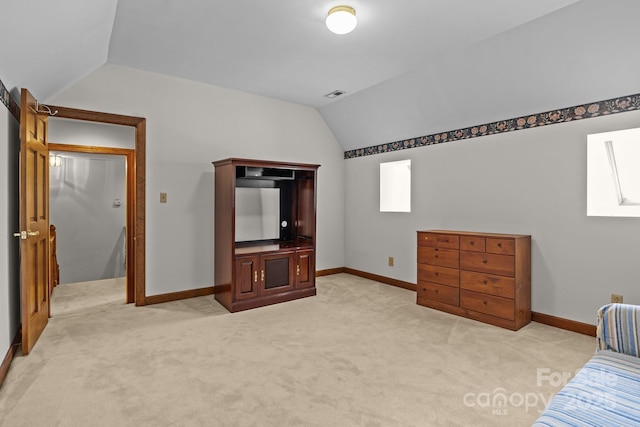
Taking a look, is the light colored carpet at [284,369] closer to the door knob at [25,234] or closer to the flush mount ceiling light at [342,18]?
the door knob at [25,234]

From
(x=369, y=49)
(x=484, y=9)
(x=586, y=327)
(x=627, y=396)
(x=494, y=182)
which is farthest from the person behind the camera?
(x=494, y=182)

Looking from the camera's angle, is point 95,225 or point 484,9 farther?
point 95,225

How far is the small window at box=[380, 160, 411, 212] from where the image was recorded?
5.41 m

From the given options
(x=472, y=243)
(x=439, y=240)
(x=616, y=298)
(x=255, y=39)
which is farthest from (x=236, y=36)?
(x=616, y=298)

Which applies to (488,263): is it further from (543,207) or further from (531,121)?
(531,121)

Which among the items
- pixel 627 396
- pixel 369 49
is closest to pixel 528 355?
pixel 627 396

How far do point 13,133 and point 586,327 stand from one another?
531 centimetres

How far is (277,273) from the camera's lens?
13.8 ft

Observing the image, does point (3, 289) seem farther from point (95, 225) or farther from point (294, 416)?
point (95, 225)

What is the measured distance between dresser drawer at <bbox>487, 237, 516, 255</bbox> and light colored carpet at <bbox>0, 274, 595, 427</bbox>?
2.44ft

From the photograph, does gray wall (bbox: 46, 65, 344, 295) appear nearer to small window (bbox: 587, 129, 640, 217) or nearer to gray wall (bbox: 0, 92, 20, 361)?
gray wall (bbox: 0, 92, 20, 361)

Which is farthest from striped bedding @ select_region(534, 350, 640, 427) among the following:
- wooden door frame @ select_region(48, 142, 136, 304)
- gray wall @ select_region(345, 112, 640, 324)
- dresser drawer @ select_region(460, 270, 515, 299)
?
wooden door frame @ select_region(48, 142, 136, 304)

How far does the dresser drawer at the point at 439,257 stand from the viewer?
3.72 meters

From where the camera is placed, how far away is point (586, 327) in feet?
10.3
